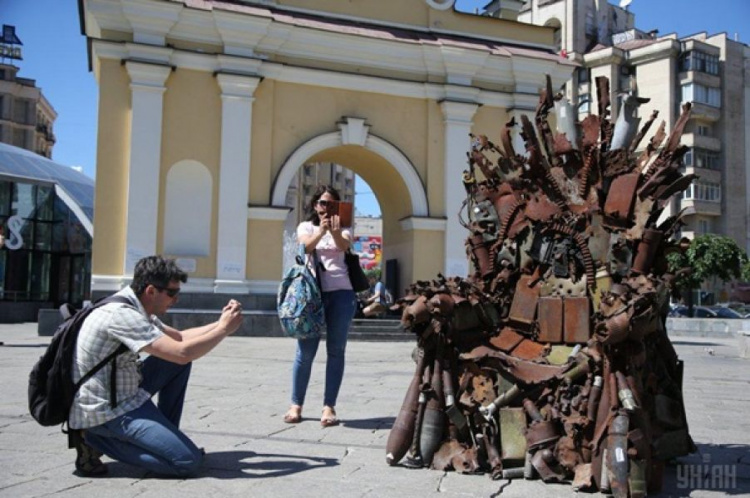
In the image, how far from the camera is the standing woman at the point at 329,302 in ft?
18.5

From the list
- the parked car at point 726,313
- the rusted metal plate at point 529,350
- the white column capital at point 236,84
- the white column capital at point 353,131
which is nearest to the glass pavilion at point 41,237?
the white column capital at point 236,84

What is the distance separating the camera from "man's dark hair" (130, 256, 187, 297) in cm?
412

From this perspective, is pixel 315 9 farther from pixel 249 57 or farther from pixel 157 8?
pixel 157 8

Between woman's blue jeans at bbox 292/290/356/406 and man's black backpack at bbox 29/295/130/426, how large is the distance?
6.03 ft

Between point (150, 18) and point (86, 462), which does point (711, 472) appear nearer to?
point (86, 462)

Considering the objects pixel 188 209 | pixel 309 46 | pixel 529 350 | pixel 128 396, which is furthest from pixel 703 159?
pixel 128 396

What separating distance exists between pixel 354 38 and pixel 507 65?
430 centimetres

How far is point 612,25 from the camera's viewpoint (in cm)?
5656

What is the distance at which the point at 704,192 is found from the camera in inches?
1932

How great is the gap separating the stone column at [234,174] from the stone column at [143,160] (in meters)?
1.46

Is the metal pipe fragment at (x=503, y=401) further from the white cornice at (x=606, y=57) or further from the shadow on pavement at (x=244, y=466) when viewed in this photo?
the white cornice at (x=606, y=57)

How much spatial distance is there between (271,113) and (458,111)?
4.90 metres

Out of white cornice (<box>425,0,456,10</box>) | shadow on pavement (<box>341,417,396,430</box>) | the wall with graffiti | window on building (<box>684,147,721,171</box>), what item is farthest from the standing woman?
the wall with graffiti

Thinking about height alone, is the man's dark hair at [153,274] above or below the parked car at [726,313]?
above
